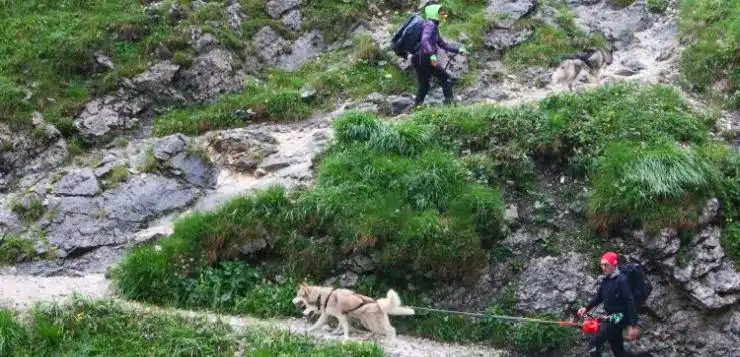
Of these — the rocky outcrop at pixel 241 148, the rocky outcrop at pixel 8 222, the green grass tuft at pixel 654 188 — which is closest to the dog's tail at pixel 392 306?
the green grass tuft at pixel 654 188

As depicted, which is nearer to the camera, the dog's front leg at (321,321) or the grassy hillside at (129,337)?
the grassy hillside at (129,337)

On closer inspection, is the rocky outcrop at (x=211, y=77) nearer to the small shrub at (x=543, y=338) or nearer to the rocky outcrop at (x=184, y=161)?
the rocky outcrop at (x=184, y=161)

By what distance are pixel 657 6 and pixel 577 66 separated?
4.89m

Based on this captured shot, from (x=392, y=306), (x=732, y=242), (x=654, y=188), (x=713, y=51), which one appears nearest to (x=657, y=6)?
(x=713, y=51)

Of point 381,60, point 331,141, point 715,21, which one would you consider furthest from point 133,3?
point 715,21

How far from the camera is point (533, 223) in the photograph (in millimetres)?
13219

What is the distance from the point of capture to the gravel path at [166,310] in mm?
10898

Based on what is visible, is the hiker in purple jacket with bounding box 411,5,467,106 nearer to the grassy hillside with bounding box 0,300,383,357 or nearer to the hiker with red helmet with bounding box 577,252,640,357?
the hiker with red helmet with bounding box 577,252,640,357

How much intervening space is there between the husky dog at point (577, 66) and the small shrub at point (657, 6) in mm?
3479

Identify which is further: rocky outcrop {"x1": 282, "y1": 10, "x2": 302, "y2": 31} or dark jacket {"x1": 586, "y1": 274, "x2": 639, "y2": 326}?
rocky outcrop {"x1": 282, "y1": 10, "x2": 302, "y2": 31}

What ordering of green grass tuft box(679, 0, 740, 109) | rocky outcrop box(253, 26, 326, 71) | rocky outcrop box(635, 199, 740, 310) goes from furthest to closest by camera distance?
rocky outcrop box(253, 26, 326, 71)
green grass tuft box(679, 0, 740, 109)
rocky outcrop box(635, 199, 740, 310)

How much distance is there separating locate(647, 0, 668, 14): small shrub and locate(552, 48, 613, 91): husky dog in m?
3.48

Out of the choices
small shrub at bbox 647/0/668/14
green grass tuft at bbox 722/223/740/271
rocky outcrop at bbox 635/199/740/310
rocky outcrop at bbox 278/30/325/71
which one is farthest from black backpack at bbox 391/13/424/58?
small shrub at bbox 647/0/668/14

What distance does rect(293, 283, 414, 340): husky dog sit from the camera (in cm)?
1065
